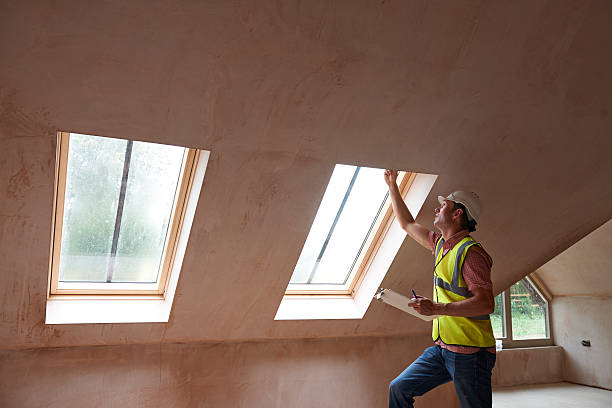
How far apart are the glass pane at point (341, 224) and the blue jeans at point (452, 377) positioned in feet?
3.53

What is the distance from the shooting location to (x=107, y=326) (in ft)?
9.43

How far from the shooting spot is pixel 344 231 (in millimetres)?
3520

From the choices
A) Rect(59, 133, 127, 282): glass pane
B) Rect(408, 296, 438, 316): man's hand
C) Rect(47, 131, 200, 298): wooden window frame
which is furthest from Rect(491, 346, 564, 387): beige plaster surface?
Rect(59, 133, 127, 282): glass pane

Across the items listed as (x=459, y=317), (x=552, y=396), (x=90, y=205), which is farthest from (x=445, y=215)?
(x=552, y=396)

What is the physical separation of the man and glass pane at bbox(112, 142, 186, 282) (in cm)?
142

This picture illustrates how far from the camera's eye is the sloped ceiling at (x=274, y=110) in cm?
186

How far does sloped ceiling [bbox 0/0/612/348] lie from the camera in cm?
186

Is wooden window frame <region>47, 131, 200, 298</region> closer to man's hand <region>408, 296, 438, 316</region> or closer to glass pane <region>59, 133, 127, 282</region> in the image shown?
glass pane <region>59, 133, 127, 282</region>

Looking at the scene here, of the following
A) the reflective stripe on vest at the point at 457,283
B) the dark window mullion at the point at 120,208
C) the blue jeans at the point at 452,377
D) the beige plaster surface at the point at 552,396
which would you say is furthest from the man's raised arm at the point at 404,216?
the beige plaster surface at the point at 552,396

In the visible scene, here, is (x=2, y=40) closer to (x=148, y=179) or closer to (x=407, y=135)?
(x=148, y=179)

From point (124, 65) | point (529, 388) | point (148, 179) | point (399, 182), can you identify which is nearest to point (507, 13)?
point (399, 182)

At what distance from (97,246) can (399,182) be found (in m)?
1.82

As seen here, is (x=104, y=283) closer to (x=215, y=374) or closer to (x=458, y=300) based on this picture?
(x=215, y=374)

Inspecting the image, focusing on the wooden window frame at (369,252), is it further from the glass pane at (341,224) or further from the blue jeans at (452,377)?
the blue jeans at (452,377)
